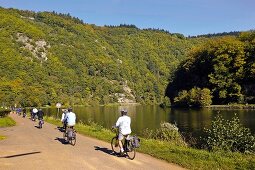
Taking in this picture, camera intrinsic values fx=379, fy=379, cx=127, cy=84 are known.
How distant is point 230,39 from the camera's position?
13225 cm

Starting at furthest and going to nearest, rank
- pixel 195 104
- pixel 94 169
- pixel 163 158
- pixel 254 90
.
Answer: pixel 195 104, pixel 254 90, pixel 163 158, pixel 94 169

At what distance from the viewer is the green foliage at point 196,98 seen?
12519 cm

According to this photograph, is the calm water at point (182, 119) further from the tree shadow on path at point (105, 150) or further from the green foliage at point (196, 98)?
the green foliage at point (196, 98)

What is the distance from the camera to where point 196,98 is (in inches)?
5069

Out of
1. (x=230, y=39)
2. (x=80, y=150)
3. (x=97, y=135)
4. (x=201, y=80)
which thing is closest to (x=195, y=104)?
(x=201, y=80)

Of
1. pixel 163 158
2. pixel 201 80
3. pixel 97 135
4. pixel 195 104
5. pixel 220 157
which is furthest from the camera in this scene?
pixel 201 80

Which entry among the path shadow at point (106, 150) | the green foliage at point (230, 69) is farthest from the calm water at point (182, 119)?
the green foliage at point (230, 69)

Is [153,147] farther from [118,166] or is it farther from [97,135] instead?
[97,135]

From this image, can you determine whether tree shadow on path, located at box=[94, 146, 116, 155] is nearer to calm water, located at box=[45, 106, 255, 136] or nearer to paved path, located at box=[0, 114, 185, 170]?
paved path, located at box=[0, 114, 185, 170]

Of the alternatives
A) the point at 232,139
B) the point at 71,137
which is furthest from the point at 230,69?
the point at 71,137

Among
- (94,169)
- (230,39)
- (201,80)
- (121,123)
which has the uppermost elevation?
(230,39)

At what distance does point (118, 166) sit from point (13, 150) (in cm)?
881

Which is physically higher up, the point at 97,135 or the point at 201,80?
the point at 201,80

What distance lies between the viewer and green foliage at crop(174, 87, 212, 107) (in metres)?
125
